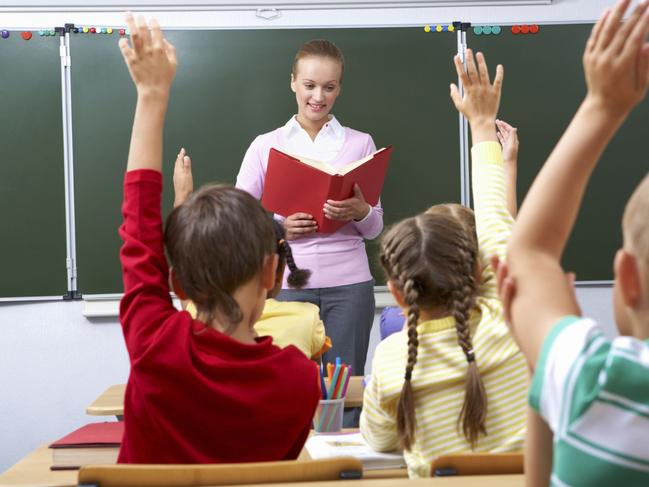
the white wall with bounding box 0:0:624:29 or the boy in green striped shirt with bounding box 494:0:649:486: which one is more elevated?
the white wall with bounding box 0:0:624:29

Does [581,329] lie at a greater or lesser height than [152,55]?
lesser

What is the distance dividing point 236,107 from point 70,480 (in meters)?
2.86

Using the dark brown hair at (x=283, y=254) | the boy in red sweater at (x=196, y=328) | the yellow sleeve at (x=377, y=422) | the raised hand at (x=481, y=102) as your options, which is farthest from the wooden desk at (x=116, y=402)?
the raised hand at (x=481, y=102)

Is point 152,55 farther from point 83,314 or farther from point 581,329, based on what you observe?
point 83,314

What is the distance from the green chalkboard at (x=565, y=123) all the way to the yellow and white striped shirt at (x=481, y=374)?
285cm

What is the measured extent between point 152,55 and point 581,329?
1.04 m

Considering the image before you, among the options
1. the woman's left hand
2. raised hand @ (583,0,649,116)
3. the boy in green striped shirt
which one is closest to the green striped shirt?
the boy in green striped shirt

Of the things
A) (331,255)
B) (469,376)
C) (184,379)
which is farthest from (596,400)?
(331,255)

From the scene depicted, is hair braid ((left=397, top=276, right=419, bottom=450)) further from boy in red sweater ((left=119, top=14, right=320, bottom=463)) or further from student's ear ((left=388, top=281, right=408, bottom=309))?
boy in red sweater ((left=119, top=14, right=320, bottom=463))

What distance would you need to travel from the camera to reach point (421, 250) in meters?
1.77

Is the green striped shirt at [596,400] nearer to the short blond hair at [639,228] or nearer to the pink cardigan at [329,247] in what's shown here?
the short blond hair at [639,228]

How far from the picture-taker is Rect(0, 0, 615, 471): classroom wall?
432 centimetres

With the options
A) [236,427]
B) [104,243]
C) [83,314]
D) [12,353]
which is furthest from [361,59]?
[236,427]

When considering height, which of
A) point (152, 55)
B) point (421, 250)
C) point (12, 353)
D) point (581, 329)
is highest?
point (152, 55)
